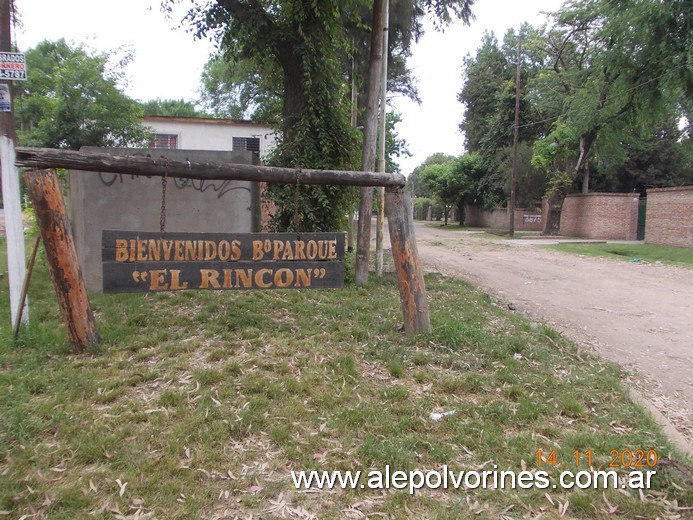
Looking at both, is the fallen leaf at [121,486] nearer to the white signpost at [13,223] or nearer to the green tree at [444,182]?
the white signpost at [13,223]

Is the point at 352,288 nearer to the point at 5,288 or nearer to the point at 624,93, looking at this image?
the point at 5,288

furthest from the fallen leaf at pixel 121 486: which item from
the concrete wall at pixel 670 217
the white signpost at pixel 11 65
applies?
the concrete wall at pixel 670 217

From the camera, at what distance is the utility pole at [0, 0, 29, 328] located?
4809mm

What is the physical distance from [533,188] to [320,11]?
97.1 ft

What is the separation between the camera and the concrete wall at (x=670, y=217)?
1862 centimetres

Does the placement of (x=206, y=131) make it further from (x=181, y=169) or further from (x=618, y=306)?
(x=618, y=306)

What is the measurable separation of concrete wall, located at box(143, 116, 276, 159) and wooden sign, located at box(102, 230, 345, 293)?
14.4 m

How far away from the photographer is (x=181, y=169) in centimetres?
455

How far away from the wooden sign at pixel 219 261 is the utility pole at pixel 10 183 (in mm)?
1276

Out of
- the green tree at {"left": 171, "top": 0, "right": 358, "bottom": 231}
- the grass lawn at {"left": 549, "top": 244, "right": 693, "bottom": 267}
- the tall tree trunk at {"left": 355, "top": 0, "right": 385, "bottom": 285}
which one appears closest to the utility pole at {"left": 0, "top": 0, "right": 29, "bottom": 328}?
the green tree at {"left": 171, "top": 0, "right": 358, "bottom": 231}

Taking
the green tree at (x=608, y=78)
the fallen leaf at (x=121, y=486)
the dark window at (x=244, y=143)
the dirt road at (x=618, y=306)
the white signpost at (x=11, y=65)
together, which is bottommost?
the fallen leaf at (x=121, y=486)

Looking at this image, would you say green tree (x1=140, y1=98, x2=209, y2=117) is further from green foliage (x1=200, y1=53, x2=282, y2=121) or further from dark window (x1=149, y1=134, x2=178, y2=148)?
dark window (x1=149, y1=134, x2=178, y2=148)
